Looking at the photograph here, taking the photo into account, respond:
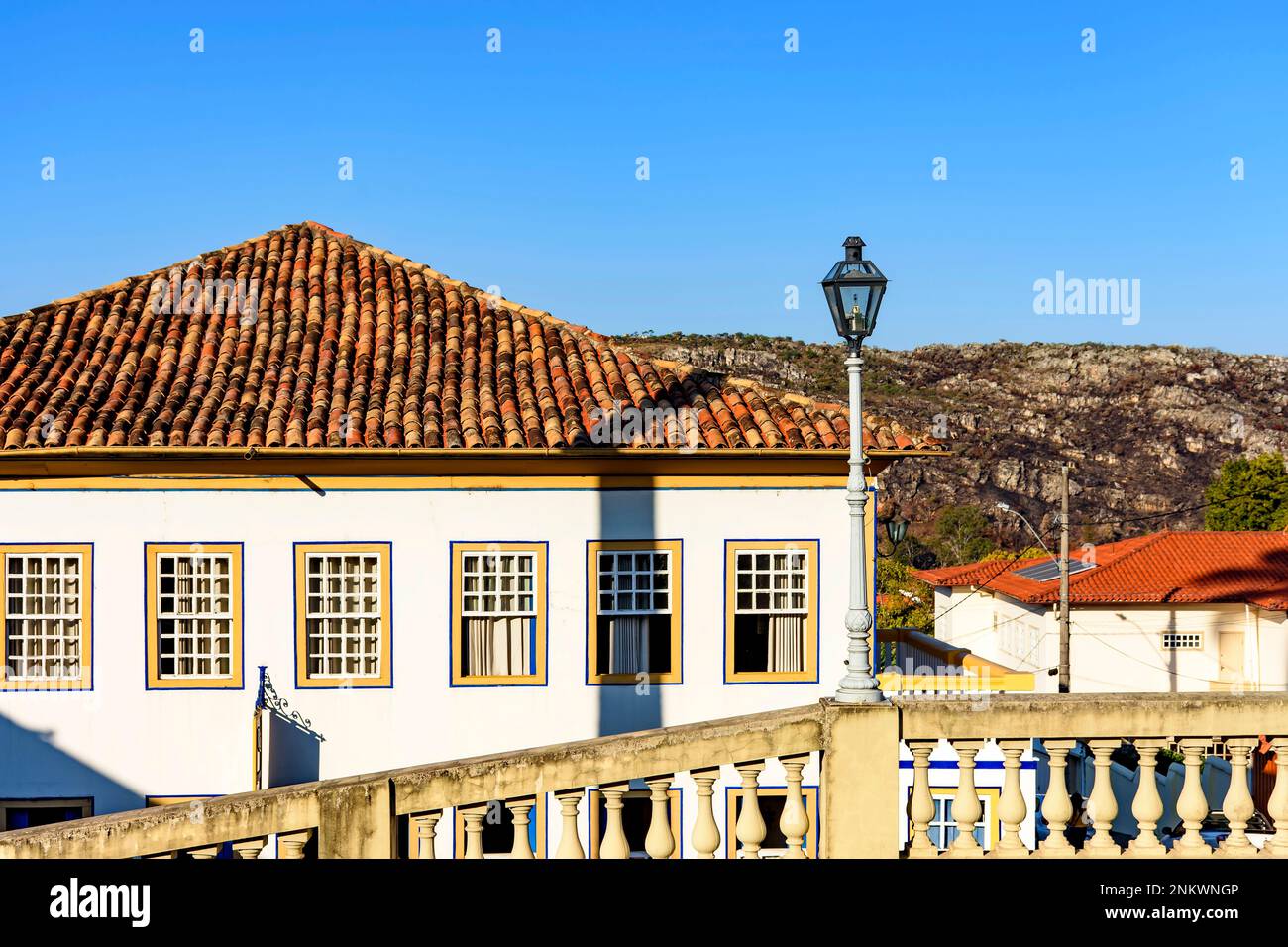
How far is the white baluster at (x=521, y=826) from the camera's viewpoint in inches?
217

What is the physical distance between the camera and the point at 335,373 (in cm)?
1526

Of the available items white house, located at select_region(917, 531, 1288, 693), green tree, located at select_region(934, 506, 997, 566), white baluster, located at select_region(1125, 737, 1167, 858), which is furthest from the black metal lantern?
green tree, located at select_region(934, 506, 997, 566)

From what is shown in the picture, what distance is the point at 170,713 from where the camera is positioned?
13.8m

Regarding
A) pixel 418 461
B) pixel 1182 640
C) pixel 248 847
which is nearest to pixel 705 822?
pixel 248 847

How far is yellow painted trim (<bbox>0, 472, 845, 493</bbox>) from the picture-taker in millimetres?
13734

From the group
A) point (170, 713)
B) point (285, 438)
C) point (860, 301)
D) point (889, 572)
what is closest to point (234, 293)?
point (285, 438)

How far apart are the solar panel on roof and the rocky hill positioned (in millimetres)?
21355

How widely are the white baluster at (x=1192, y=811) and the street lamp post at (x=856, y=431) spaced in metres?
1.43

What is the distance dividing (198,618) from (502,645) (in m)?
3.41

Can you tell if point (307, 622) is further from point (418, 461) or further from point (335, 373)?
point (335, 373)

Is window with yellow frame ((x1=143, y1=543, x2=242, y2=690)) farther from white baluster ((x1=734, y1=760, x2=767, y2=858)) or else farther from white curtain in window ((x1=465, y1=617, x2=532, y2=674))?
white baluster ((x1=734, y1=760, x2=767, y2=858))

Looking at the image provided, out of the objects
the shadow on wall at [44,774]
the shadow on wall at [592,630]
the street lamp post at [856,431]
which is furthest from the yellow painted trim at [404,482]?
the street lamp post at [856,431]
